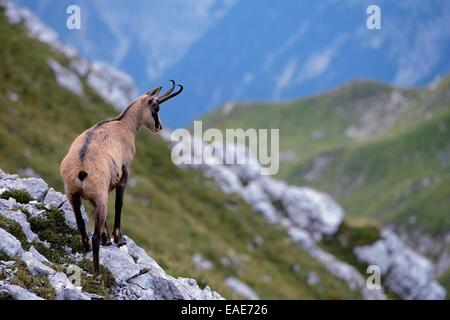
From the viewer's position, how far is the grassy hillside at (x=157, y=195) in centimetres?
3856

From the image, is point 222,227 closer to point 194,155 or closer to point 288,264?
point 288,264

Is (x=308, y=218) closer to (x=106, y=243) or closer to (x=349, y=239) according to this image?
(x=349, y=239)

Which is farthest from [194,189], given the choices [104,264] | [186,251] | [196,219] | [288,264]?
[104,264]

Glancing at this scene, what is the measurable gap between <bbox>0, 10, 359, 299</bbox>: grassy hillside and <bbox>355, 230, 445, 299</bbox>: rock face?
457 inches

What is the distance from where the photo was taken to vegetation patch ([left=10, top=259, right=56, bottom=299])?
10.4 meters

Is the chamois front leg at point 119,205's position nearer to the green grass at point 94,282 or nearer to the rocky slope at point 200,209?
the green grass at point 94,282

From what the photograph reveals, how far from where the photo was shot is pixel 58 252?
12.8 meters

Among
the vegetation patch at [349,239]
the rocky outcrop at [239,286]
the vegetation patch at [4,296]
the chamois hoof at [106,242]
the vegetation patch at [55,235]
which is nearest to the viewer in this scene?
the vegetation patch at [4,296]

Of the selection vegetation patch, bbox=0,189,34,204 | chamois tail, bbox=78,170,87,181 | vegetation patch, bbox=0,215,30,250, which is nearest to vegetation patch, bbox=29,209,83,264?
vegetation patch, bbox=0,215,30,250

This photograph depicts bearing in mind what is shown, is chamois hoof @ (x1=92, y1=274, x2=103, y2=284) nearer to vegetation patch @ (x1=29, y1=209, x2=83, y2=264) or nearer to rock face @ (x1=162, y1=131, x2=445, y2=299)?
vegetation patch @ (x1=29, y1=209, x2=83, y2=264)

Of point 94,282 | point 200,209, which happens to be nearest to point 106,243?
point 94,282

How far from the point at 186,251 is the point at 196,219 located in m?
10.7

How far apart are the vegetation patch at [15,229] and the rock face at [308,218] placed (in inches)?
1769

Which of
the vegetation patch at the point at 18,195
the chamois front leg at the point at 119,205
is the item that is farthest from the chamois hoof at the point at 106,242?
the vegetation patch at the point at 18,195
